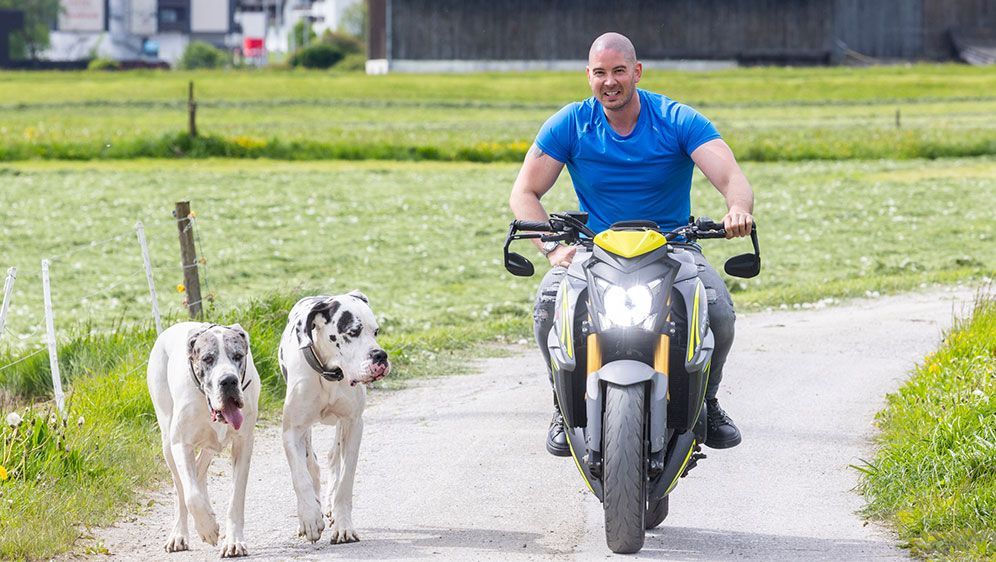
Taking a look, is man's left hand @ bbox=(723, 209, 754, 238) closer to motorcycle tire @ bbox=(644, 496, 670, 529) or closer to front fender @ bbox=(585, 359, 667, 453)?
front fender @ bbox=(585, 359, 667, 453)

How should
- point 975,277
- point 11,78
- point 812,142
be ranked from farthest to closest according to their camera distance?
point 11,78
point 812,142
point 975,277

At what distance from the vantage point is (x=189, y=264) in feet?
40.0

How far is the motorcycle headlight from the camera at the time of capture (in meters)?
6.41

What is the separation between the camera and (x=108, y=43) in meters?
191

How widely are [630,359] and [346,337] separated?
4.25ft

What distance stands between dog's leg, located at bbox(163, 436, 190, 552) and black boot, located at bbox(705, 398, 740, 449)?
7.78 feet

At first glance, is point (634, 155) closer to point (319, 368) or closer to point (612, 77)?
point (612, 77)

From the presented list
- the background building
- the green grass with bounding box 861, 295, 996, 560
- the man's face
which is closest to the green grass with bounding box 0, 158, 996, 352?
the green grass with bounding box 861, 295, 996, 560

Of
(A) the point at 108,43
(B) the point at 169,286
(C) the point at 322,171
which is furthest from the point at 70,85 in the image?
(A) the point at 108,43

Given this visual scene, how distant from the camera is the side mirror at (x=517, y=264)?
23.2 feet

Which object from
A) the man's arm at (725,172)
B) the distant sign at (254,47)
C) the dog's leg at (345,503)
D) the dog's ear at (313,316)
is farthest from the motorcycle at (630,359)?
the distant sign at (254,47)

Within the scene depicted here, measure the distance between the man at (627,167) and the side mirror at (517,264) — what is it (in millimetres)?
108

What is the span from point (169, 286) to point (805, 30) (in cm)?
6732

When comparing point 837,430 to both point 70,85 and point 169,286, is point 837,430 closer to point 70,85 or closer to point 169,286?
point 169,286
